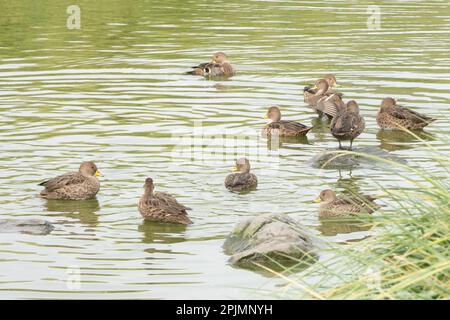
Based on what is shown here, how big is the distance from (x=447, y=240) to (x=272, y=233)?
3906 millimetres

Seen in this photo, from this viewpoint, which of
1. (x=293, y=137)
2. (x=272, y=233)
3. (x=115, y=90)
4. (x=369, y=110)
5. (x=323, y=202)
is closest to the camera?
(x=272, y=233)

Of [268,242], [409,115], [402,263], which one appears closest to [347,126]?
[409,115]

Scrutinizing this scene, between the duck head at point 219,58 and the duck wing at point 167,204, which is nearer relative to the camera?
the duck wing at point 167,204

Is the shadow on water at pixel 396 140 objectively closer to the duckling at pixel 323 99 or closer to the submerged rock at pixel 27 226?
the duckling at pixel 323 99

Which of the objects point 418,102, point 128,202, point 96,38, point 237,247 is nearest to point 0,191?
point 128,202

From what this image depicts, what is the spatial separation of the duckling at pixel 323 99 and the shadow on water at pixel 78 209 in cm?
638

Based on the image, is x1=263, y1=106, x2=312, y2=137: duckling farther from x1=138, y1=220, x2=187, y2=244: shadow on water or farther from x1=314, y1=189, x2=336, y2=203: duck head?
x1=138, y1=220, x2=187, y2=244: shadow on water

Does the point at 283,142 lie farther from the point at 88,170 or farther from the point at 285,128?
the point at 88,170

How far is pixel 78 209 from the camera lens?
14.1 m

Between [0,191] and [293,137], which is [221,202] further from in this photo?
[293,137]

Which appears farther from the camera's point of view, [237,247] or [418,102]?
[418,102]

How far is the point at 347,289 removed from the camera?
26.1 ft

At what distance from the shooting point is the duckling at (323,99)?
1972 centimetres

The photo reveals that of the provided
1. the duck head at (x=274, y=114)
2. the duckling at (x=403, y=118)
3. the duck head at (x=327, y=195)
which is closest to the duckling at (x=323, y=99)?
the duckling at (x=403, y=118)
